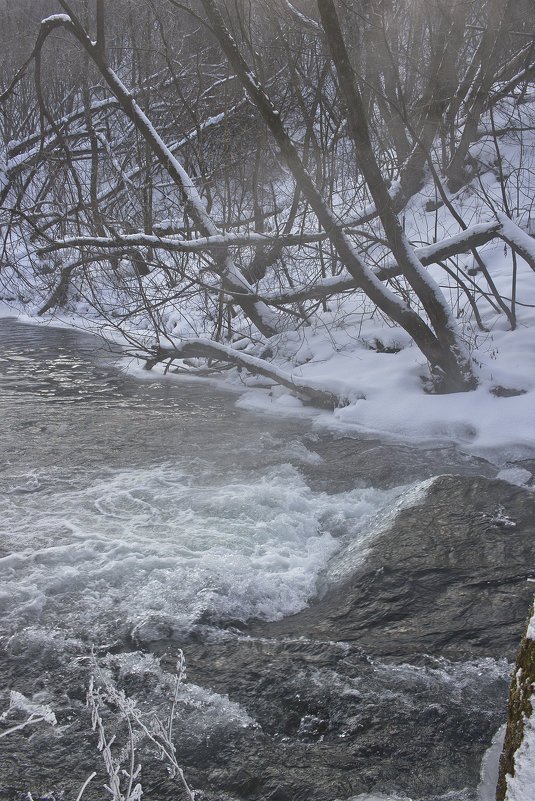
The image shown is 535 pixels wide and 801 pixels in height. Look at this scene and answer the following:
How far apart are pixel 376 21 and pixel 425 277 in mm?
3912

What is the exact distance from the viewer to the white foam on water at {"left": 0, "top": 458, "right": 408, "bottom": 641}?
353cm

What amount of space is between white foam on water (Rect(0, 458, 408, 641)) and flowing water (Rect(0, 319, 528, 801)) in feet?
0.04

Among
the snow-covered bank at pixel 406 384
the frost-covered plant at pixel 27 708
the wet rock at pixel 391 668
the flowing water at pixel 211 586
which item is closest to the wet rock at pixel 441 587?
the wet rock at pixel 391 668

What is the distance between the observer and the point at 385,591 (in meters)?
3.59

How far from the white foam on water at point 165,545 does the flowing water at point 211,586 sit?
1 centimetres

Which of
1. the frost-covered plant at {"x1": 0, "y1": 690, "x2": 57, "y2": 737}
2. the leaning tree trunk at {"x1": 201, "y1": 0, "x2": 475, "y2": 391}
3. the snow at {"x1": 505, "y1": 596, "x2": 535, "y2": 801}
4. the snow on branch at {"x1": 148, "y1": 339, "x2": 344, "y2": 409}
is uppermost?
the leaning tree trunk at {"x1": 201, "y1": 0, "x2": 475, "y2": 391}

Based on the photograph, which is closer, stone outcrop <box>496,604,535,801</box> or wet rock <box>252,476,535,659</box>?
stone outcrop <box>496,604,535,801</box>

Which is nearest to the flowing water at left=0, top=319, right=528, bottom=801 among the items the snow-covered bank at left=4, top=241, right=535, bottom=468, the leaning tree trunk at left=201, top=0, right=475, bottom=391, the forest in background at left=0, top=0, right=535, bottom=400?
the snow-covered bank at left=4, top=241, right=535, bottom=468

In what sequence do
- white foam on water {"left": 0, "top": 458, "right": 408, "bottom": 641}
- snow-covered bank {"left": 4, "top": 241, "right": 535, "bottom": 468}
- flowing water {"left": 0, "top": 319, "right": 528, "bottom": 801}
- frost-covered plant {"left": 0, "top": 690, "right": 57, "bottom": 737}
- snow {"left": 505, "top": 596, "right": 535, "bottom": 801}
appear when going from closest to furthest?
1. snow {"left": 505, "top": 596, "right": 535, "bottom": 801}
2. flowing water {"left": 0, "top": 319, "right": 528, "bottom": 801}
3. frost-covered plant {"left": 0, "top": 690, "right": 57, "bottom": 737}
4. white foam on water {"left": 0, "top": 458, "right": 408, "bottom": 641}
5. snow-covered bank {"left": 4, "top": 241, "right": 535, "bottom": 468}

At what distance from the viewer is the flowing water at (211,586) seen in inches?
98.0

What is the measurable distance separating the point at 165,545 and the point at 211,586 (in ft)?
2.03

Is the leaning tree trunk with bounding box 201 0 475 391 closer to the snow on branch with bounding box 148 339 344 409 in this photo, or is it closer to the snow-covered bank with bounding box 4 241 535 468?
the snow-covered bank with bounding box 4 241 535 468

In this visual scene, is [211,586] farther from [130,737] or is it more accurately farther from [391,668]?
[130,737]

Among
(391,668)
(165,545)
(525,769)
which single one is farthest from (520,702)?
(165,545)
